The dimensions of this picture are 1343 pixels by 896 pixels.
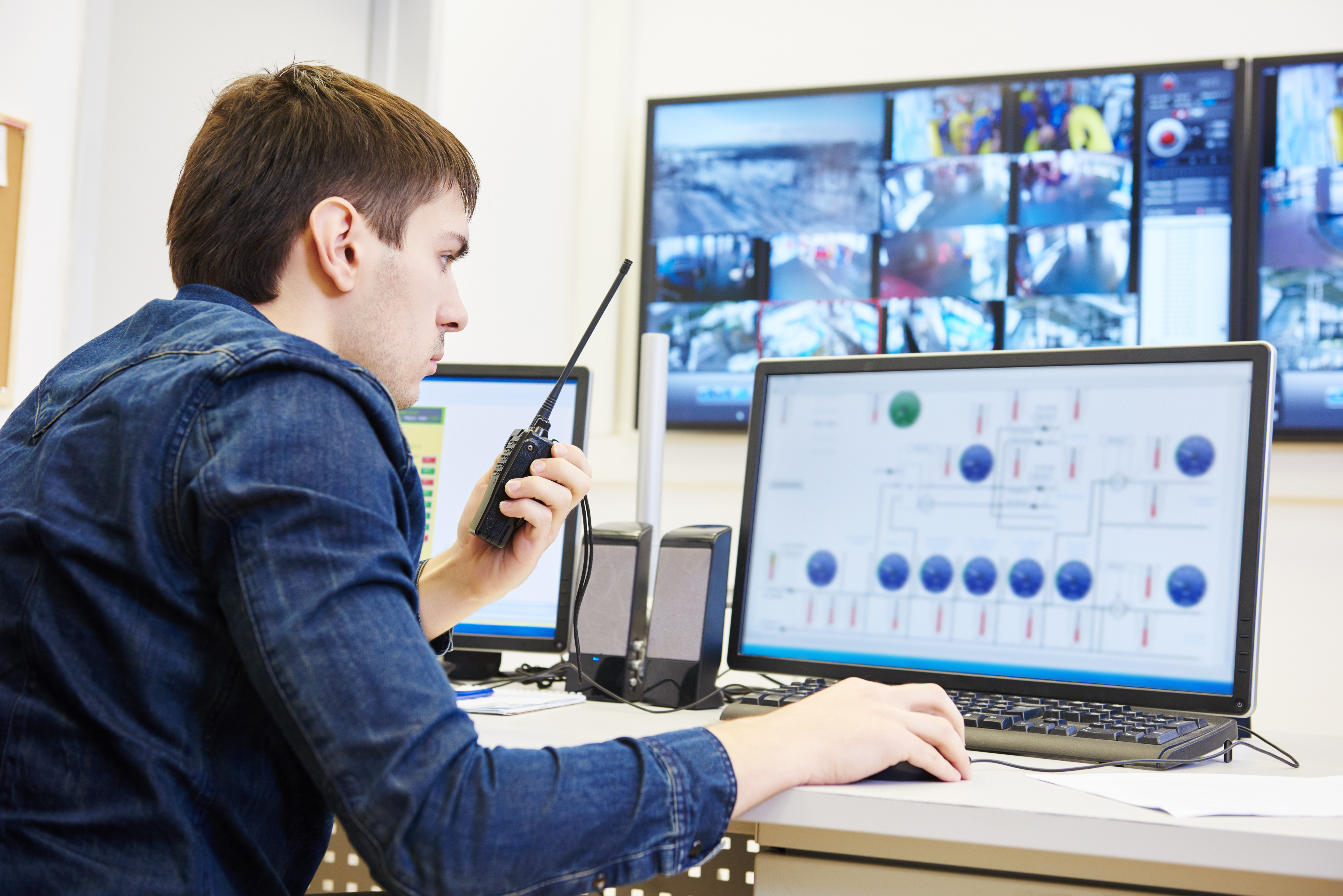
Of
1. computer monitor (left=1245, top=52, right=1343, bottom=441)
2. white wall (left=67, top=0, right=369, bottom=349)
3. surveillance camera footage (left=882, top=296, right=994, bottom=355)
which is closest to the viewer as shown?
white wall (left=67, top=0, right=369, bottom=349)

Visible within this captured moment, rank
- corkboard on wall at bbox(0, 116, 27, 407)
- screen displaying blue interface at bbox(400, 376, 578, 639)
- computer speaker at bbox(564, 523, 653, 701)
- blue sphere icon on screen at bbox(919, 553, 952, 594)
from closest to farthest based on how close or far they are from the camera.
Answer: blue sphere icon on screen at bbox(919, 553, 952, 594), computer speaker at bbox(564, 523, 653, 701), screen displaying blue interface at bbox(400, 376, 578, 639), corkboard on wall at bbox(0, 116, 27, 407)

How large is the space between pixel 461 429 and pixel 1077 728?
2.64 ft

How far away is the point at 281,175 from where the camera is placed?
0.76 meters

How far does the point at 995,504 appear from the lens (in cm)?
104

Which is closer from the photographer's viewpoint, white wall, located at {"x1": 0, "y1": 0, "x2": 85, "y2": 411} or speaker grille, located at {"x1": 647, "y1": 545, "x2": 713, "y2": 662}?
speaker grille, located at {"x1": 647, "y1": 545, "x2": 713, "y2": 662}

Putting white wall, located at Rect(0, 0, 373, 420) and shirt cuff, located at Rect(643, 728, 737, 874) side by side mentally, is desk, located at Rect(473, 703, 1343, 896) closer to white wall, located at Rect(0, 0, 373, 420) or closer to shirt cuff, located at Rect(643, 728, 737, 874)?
shirt cuff, located at Rect(643, 728, 737, 874)

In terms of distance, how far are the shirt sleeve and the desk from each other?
0.15 meters

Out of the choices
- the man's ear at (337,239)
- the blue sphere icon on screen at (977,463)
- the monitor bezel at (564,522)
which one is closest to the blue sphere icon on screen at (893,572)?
the blue sphere icon on screen at (977,463)

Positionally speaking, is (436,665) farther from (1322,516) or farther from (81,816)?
(1322,516)

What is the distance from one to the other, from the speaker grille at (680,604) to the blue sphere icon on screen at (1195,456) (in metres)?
0.46

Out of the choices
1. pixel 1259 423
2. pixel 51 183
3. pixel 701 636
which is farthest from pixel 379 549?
pixel 51 183

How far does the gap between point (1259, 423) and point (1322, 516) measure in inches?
64.9

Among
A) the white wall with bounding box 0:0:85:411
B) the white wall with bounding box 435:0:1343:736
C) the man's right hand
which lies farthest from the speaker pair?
the white wall with bounding box 435:0:1343:736

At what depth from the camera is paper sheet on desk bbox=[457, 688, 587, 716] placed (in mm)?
1024
